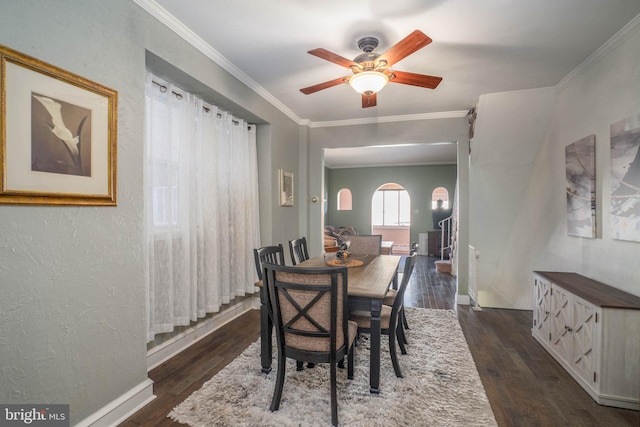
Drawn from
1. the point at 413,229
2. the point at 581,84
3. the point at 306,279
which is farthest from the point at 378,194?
the point at 306,279

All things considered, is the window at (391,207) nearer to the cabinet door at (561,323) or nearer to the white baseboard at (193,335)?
the white baseboard at (193,335)

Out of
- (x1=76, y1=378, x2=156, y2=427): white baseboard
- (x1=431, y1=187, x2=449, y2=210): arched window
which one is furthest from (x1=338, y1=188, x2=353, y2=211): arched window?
(x1=76, y1=378, x2=156, y2=427): white baseboard

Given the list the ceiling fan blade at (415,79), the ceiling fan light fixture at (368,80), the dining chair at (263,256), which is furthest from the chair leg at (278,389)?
the ceiling fan blade at (415,79)

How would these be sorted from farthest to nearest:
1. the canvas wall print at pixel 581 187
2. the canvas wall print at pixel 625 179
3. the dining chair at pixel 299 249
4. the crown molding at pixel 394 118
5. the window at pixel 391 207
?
the window at pixel 391 207, the crown molding at pixel 394 118, the dining chair at pixel 299 249, the canvas wall print at pixel 581 187, the canvas wall print at pixel 625 179

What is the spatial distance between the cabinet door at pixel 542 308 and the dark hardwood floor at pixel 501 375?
0.44 ft

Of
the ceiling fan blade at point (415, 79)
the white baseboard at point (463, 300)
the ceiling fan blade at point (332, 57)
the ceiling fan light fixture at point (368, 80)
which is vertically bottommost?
the white baseboard at point (463, 300)

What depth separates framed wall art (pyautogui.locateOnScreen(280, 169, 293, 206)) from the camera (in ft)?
13.8

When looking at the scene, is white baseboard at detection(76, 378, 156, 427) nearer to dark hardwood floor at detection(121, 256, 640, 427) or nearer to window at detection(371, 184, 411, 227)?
dark hardwood floor at detection(121, 256, 640, 427)

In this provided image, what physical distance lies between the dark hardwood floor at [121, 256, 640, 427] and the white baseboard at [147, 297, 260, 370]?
0.07m

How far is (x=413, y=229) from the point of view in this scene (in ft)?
29.7

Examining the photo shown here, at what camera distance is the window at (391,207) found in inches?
408

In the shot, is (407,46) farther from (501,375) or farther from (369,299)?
(501,375)

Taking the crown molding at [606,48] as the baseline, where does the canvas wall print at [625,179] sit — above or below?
below

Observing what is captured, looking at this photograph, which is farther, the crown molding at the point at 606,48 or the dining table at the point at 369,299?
the crown molding at the point at 606,48
